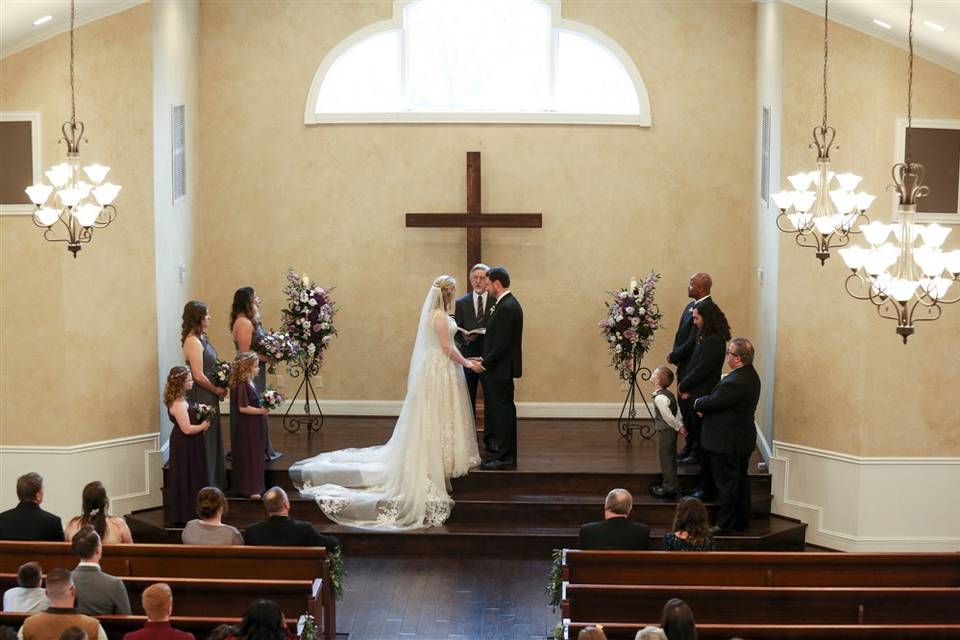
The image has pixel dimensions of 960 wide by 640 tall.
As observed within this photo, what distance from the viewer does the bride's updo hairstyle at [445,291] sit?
1048 centimetres

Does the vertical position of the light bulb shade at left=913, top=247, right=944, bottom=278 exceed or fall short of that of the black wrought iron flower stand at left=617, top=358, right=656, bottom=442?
it exceeds it

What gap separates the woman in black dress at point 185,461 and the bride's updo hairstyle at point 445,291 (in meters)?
2.16

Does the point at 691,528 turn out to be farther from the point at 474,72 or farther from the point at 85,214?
the point at 474,72

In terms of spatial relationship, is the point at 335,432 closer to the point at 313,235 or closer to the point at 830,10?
the point at 313,235

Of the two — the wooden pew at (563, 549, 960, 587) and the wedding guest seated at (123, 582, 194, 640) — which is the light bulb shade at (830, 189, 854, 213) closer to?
the wooden pew at (563, 549, 960, 587)

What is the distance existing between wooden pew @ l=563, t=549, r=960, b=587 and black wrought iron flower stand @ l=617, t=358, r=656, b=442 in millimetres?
4236

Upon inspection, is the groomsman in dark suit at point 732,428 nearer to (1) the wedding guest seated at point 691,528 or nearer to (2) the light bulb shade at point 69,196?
(1) the wedding guest seated at point 691,528

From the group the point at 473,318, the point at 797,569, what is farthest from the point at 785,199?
the point at 473,318

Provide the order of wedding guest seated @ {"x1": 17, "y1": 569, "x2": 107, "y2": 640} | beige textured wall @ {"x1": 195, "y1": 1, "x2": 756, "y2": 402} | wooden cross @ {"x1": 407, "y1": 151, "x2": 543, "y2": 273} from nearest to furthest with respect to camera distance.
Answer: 1. wedding guest seated @ {"x1": 17, "y1": 569, "x2": 107, "y2": 640}
2. wooden cross @ {"x1": 407, "y1": 151, "x2": 543, "y2": 273}
3. beige textured wall @ {"x1": 195, "y1": 1, "x2": 756, "y2": 402}

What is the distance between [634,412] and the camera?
1245cm

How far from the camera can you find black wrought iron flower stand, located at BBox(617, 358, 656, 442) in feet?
40.1

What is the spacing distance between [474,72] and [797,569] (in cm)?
694

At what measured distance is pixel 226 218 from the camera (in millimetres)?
12984

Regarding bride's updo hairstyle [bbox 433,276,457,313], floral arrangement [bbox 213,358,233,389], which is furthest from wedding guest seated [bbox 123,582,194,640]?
bride's updo hairstyle [bbox 433,276,457,313]
